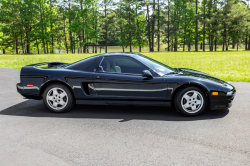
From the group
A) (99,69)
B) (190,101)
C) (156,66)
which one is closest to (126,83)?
(99,69)

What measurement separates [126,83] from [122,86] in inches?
4.2

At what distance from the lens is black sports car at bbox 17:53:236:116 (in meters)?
4.88

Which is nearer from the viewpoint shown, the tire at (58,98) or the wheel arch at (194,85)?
the wheel arch at (194,85)

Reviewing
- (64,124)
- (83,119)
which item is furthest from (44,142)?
(83,119)

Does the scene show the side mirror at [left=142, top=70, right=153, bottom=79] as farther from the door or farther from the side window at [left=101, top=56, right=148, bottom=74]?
the side window at [left=101, top=56, right=148, bottom=74]

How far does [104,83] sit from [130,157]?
2232 millimetres

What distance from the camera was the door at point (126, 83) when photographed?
16.1 feet

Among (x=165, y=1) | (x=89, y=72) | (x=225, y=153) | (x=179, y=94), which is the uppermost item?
(x=165, y=1)

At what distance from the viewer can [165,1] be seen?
60375 millimetres

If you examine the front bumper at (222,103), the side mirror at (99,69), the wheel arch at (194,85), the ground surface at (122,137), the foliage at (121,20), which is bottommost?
the ground surface at (122,137)

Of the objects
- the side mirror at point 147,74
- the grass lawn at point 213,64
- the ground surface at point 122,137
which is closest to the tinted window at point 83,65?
the ground surface at point 122,137

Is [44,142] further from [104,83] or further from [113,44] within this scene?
[113,44]

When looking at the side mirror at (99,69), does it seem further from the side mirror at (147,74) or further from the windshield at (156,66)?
the side mirror at (147,74)

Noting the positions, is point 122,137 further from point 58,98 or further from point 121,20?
point 121,20
